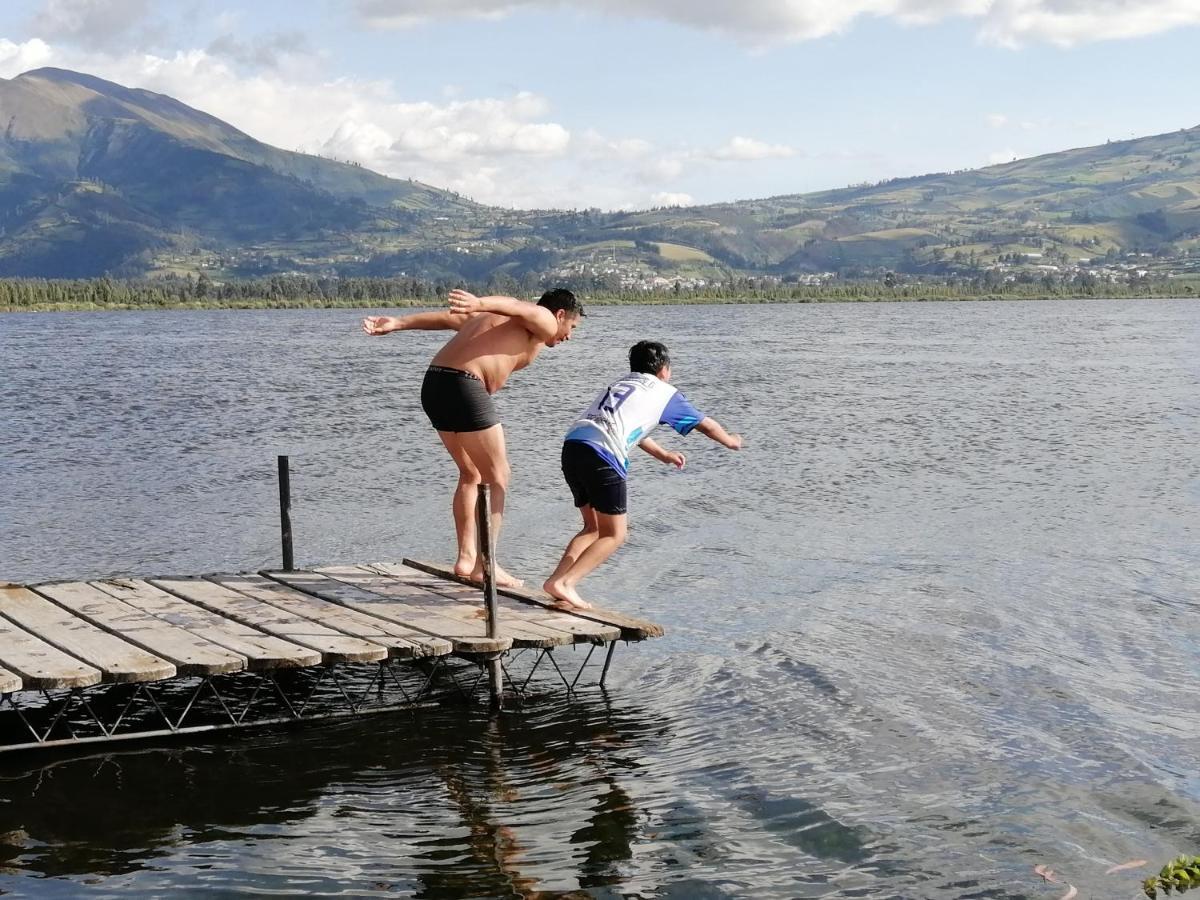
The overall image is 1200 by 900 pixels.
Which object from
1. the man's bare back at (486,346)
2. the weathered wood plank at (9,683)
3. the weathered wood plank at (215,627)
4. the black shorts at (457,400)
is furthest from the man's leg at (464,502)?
the weathered wood plank at (9,683)

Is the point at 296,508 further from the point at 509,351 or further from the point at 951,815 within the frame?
the point at 951,815

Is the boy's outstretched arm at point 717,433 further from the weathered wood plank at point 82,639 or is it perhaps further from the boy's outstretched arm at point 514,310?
the weathered wood plank at point 82,639

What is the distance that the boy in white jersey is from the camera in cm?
1171

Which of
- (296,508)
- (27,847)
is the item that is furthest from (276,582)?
(296,508)

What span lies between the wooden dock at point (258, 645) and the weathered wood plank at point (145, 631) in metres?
0.02

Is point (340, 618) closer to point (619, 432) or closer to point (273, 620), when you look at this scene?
point (273, 620)

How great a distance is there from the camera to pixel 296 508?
24.8m

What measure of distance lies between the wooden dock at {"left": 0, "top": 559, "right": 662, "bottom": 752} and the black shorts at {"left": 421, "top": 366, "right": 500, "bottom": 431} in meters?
1.70

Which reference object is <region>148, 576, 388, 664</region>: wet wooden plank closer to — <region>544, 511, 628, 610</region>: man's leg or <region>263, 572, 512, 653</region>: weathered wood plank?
<region>263, 572, 512, 653</region>: weathered wood plank

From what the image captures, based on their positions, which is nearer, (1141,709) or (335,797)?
(335,797)

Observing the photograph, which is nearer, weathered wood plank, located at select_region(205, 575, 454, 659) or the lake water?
the lake water

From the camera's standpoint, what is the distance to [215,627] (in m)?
11.5

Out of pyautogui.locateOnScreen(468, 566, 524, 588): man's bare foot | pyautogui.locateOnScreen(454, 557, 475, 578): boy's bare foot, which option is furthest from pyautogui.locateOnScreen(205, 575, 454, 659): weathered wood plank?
pyautogui.locateOnScreen(468, 566, 524, 588): man's bare foot

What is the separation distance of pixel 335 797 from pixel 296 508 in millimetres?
14876
